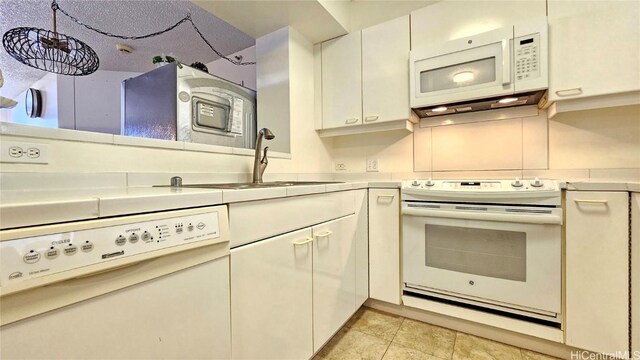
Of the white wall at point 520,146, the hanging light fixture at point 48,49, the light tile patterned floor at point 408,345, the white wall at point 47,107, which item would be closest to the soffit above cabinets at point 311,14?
the white wall at point 520,146

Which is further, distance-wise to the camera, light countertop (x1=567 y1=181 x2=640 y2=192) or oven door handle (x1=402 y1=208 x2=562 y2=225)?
oven door handle (x1=402 y1=208 x2=562 y2=225)

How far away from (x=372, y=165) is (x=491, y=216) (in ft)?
3.30

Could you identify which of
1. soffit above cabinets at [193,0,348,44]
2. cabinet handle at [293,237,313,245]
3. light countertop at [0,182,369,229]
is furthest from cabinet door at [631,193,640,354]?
soffit above cabinets at [193,0,348,44]

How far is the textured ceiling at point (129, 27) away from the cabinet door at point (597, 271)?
2.89 meters

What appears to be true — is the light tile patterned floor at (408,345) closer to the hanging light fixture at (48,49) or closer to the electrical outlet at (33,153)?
the electrical outlet at (33,153)

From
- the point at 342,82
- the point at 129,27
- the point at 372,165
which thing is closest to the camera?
the point at 342,82

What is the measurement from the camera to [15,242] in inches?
15.7

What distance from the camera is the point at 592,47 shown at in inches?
52.6

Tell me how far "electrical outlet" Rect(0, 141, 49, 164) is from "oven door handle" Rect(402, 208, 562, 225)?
158cm

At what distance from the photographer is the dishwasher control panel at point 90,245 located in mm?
398

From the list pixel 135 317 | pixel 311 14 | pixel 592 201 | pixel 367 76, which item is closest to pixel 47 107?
pixel 311 14

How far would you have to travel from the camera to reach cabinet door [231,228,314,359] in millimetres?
797

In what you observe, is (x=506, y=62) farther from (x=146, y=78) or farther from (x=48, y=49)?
(x=48, y=49)

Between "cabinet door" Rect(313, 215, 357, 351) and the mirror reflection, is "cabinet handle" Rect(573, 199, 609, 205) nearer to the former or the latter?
"cabinet door" Rect(313, 215, 357, 351)
